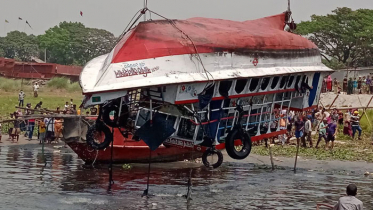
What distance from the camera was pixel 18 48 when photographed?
10650cm

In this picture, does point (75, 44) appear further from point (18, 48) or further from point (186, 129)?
point (186, 129)

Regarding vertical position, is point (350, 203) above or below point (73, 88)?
below

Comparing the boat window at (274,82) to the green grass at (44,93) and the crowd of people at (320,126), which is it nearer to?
the crowd of people at (320,126)

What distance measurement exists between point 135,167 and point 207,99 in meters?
7.95

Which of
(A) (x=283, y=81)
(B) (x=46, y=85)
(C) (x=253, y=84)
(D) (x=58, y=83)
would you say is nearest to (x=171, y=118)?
(C) (x=253, y=84)

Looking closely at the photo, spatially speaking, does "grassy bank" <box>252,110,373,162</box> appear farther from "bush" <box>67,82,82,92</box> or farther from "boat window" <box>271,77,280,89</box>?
"bush" <box>67,82,82,92</box>

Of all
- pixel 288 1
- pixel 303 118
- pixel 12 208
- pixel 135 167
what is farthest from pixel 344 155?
pixel 12 208

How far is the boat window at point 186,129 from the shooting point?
68.2ft

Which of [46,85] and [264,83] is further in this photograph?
[46,85]

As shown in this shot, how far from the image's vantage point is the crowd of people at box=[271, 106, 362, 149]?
30.8 meters

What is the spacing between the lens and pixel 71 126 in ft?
83.9

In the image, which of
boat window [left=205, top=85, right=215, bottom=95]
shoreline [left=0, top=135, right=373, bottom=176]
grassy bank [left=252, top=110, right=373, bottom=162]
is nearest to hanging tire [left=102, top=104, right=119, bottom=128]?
boat window [left=205, top=85, right=215, bottom=95]

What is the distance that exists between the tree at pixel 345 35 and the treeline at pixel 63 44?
3501cm

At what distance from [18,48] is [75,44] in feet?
38.8
